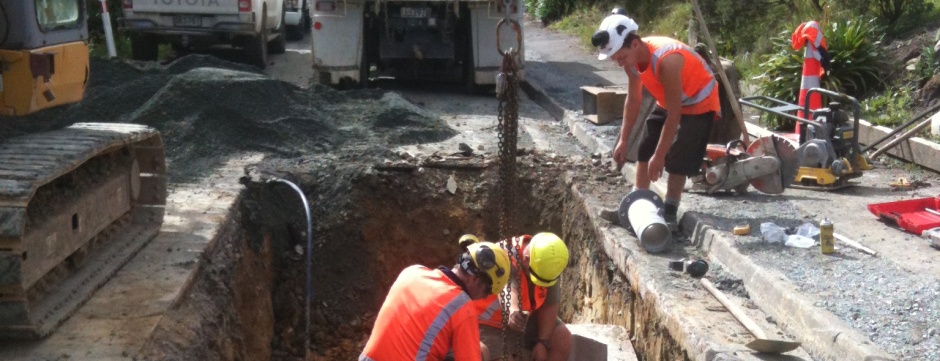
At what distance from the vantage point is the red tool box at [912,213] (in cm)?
705

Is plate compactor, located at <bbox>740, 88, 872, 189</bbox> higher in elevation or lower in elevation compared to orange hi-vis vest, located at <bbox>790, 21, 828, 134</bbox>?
lower

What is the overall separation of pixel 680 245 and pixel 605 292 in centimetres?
74

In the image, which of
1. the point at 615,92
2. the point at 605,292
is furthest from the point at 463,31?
the point at 605,292

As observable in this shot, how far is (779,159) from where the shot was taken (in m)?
7.96

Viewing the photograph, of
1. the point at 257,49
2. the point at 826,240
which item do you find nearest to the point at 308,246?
the point at 826,240

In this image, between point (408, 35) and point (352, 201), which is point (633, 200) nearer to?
point (352, 201)

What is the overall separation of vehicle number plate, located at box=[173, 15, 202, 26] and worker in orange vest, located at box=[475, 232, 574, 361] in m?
10.5

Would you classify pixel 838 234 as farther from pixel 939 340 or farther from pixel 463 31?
pixel 463 31

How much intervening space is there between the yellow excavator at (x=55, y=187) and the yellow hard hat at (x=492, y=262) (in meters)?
2.26

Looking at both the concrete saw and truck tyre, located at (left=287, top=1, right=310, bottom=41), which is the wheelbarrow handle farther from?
truck tyre, located at (left=287, top=1, right=310, bottom=41)

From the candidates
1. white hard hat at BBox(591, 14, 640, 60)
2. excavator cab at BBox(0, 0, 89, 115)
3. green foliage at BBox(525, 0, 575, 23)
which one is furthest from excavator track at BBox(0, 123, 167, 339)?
green foliage at BBox(525, 0, 575, 23)

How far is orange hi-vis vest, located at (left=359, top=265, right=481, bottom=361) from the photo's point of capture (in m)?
5.21

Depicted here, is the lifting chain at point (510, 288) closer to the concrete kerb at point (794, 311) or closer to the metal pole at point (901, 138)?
the concrete kerb at point (794, 311)

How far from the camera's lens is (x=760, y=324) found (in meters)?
5.68
